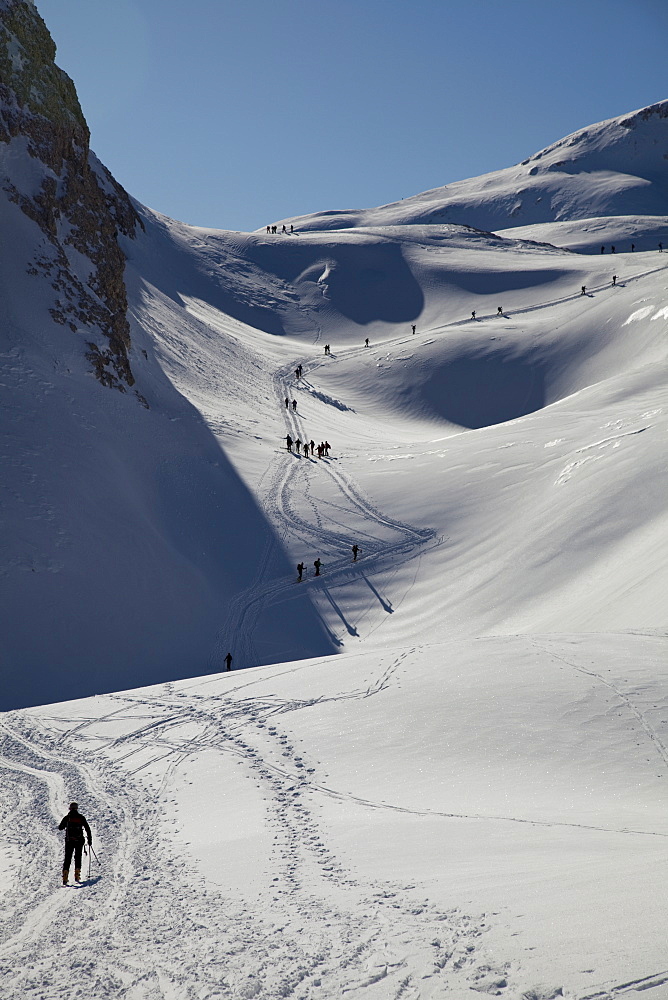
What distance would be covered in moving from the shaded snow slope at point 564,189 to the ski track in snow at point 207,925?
110 m

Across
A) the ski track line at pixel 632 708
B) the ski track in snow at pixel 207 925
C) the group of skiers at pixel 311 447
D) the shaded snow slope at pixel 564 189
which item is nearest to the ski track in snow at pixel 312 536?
the group of skiers at pixel 311 447

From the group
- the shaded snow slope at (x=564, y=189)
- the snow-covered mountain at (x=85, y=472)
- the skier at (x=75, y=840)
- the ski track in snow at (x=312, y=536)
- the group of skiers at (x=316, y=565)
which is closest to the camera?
the skier at (x=75, y=840)

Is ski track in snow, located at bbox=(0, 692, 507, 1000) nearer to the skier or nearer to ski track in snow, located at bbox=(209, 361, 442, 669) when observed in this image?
the skier

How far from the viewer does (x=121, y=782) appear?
13.4m

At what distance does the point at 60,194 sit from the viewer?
120 feet

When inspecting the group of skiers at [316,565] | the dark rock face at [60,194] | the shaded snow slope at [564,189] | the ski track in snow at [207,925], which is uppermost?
the shaded snow slope at [564,189]

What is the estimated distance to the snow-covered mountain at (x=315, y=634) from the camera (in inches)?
297

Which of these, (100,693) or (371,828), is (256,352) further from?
(371,828)

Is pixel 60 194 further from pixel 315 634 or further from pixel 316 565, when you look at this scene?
pixel 315 634

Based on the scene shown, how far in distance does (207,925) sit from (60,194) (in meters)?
37.1

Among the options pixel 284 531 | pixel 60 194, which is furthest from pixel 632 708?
pixel 60 194

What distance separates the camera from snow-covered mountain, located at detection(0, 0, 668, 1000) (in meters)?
7.54

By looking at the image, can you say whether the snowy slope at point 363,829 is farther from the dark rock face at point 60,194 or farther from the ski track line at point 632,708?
the dark rock face at point 60,194

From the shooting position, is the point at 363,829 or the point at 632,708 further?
the point at 632,708
